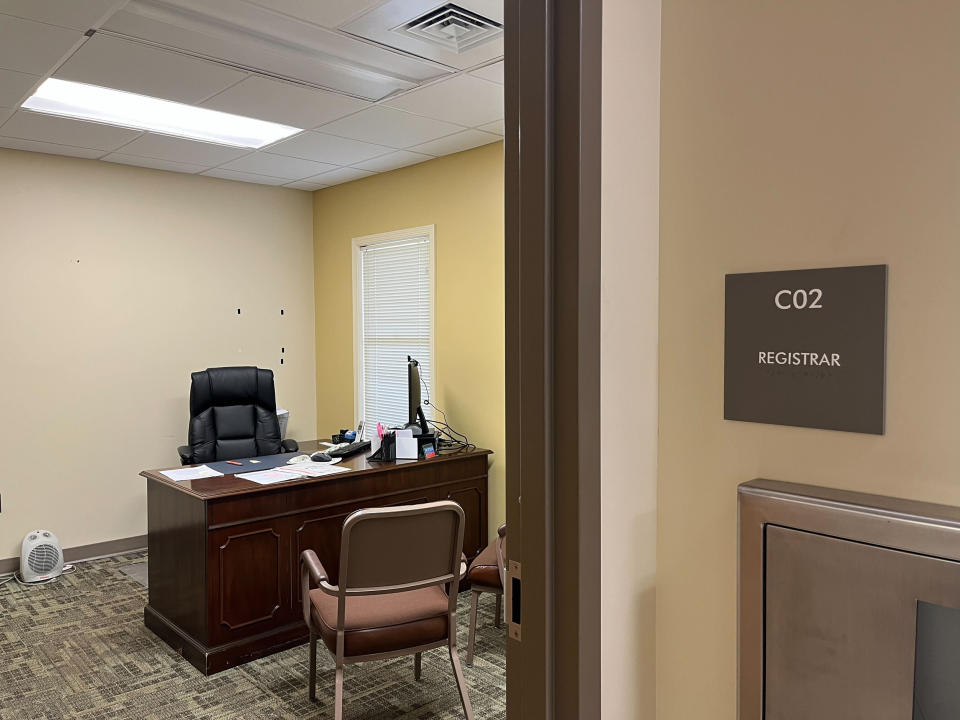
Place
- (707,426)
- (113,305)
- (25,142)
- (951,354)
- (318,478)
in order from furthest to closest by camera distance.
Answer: (113,305), (25,142), (318,478), (707,426), (951,354)

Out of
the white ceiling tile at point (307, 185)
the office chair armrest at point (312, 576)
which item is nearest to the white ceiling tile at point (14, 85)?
the white ceiling tile at point (307, 185)

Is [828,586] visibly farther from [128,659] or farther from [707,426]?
[128,659]

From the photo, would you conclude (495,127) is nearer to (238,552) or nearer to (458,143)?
(458,143)

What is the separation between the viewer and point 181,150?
432cm

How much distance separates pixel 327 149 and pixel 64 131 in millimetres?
1430

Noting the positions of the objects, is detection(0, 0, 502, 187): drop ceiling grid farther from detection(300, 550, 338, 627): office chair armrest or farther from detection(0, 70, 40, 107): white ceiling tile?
detection(300, 550, 338, 627): office chair armrest

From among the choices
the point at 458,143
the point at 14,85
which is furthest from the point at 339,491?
the point at 14,85

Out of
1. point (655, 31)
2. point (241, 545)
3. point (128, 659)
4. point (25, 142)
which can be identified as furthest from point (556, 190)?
point (25, 142)

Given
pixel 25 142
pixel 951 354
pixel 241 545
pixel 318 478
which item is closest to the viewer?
pixel 951 354

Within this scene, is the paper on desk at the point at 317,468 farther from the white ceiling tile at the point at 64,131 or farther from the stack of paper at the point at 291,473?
the white ceiling tile at the point at 64,131

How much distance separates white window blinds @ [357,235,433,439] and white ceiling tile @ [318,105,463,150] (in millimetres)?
783

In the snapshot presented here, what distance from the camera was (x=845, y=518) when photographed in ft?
2.24

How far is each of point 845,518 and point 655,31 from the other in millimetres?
606

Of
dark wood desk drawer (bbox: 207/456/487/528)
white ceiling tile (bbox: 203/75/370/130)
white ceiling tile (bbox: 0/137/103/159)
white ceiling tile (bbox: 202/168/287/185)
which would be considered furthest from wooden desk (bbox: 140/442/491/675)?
white ceiling tile (bbox: 202/168/287/185)
